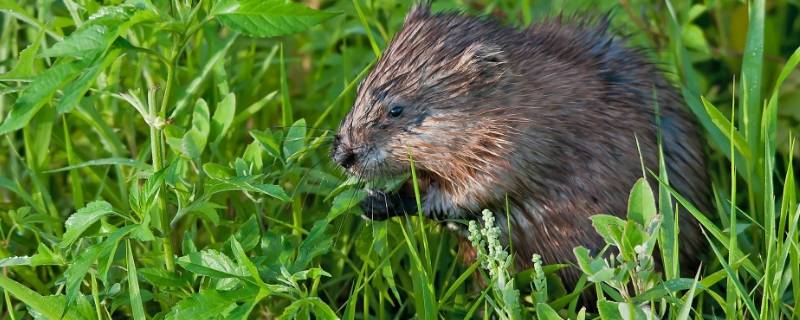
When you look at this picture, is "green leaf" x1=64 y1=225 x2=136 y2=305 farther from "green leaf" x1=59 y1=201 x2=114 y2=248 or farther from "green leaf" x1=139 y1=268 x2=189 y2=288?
"green leaf" x1=139 y1=268 x2=189 y2=288

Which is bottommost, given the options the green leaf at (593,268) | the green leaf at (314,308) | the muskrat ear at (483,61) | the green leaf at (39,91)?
the green leaf at (314,308)

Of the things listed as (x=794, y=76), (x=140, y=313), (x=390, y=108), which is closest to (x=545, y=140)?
(x=390, y=108)

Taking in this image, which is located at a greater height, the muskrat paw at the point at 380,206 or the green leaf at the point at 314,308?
the green leaf at the point at 314,308

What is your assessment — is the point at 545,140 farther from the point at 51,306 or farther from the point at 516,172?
the point at 51,306

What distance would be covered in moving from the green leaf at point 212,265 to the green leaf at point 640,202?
96 centimetres

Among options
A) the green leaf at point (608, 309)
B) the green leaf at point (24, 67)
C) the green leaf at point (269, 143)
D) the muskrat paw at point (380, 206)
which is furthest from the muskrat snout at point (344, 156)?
the green leaf at point (608, 309)

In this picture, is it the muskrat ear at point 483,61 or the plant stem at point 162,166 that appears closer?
the plant stem at point 162,166

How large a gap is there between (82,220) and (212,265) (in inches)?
13.3

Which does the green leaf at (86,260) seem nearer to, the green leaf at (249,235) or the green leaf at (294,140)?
the green leaf at (249,235)

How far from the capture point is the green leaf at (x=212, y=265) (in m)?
2.77

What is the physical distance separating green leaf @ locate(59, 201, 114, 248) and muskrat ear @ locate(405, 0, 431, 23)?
1.33 metres

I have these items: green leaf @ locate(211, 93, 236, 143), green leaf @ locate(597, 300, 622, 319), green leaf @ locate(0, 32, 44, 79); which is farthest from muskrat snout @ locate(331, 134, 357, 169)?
green leaf @ locate(597, 300, 622, 319)

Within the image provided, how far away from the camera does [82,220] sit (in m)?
2.83

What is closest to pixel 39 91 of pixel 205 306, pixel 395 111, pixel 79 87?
pixel 79 87
